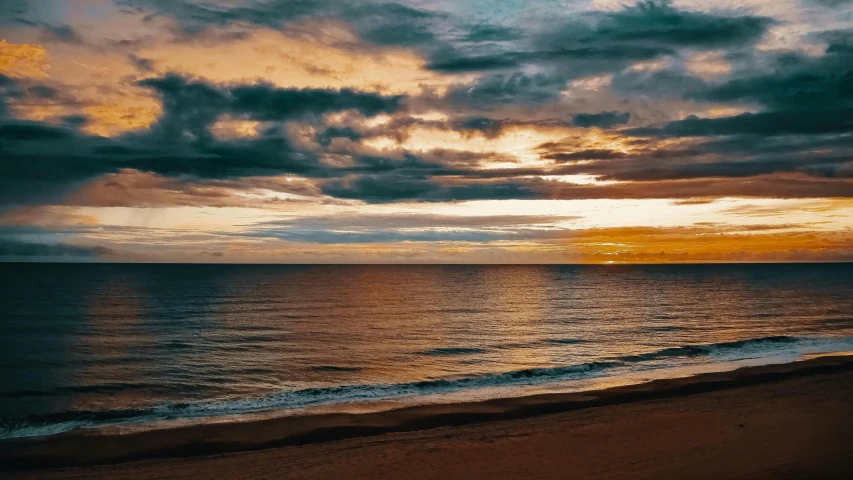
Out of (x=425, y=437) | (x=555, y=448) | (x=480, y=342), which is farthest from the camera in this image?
(x=480, y=342)

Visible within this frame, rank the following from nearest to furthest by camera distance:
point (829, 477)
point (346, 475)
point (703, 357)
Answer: point (829, 477)
point (346, 475)
point (703, 357)

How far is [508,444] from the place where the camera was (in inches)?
693

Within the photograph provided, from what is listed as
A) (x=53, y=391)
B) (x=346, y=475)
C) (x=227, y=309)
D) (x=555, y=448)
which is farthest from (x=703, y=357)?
(x=227, y=309)

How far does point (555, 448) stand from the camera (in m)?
17.2

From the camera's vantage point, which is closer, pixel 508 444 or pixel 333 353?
pixel 508 444

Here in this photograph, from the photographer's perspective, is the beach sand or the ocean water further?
the ocean water

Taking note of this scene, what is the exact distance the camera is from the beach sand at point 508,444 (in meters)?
15.3

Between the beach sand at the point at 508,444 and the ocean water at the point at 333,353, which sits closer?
the beach sand at the point at 508,444

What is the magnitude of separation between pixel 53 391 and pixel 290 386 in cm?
1049

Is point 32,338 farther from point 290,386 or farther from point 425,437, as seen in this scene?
point 425,437

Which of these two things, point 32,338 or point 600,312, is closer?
point 32,338

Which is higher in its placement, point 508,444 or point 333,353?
point 508,444

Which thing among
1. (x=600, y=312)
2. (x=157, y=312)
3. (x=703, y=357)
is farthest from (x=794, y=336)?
(x=157, y=312)

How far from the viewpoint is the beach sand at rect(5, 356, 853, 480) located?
1526 cm
